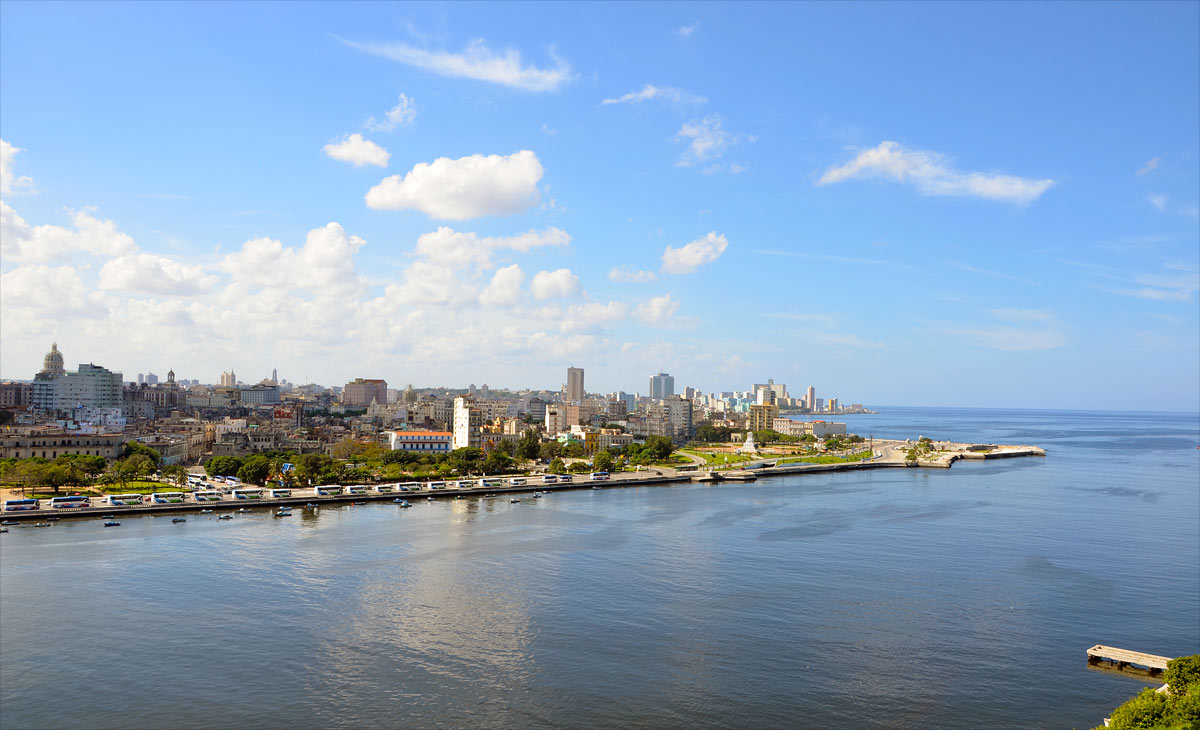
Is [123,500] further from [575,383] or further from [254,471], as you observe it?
[575,383]

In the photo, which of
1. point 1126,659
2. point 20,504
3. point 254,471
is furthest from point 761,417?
point 1126,659

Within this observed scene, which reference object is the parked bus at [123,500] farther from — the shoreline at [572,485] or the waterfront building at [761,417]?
the waterfront building at [761,417]

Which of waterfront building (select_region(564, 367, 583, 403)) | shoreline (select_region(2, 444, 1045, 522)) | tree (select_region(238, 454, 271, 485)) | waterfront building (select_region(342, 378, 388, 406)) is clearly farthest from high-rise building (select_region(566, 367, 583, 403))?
tree (select_region(238, 454, 271, 485))

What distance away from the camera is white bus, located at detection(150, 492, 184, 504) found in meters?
31.0

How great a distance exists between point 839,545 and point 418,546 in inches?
580

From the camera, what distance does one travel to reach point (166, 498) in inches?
1240

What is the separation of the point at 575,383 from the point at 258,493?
12961cm

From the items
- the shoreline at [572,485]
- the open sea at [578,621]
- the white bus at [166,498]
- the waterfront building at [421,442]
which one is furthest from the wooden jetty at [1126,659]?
the waterfront building at [421,442]

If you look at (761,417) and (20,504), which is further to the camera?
(761,417)

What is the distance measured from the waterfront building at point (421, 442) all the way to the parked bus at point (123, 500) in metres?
21.7

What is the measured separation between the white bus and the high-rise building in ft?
424

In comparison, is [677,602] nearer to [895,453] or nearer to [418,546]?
[418,546]

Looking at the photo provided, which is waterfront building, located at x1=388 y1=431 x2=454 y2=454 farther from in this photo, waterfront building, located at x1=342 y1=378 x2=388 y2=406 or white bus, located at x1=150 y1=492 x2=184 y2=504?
waterfront building, located at x1=342 y1=378 x2=388 y2=406

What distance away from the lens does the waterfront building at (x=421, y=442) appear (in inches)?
2078
